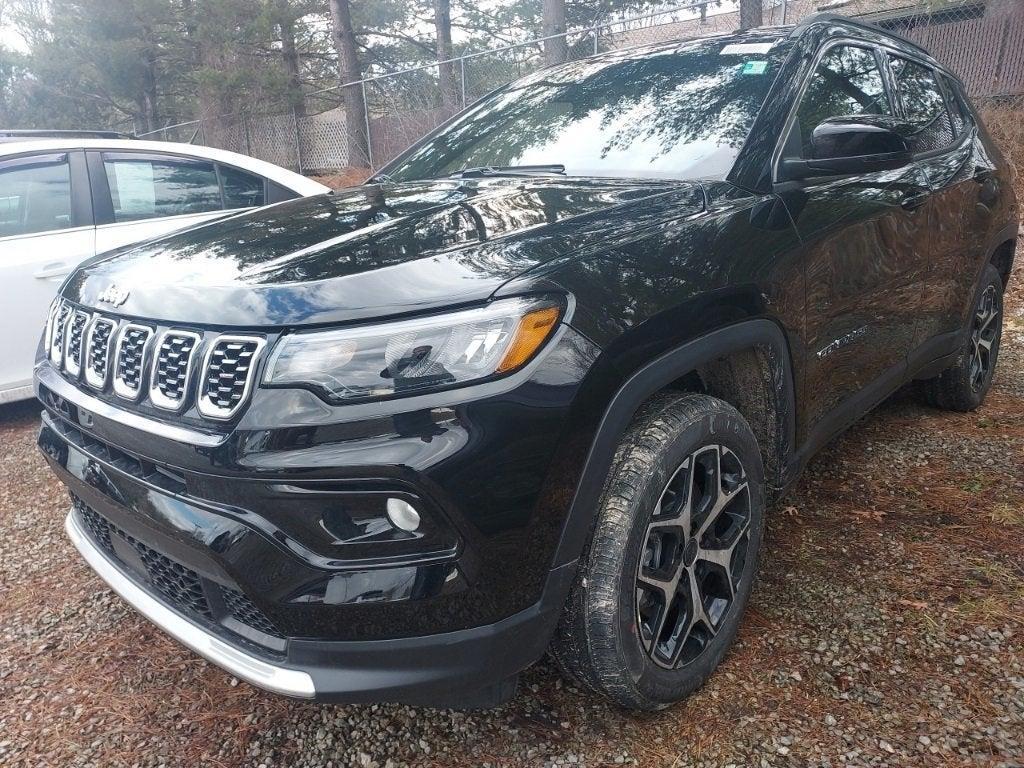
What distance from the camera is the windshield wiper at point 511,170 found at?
96.7 inches

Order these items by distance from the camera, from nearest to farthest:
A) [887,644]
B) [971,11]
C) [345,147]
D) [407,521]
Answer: [407,521] < [887,644] < [971,11] < [345,147]

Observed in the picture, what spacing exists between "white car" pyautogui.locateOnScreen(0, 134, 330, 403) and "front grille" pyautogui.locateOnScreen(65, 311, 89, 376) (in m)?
2.45

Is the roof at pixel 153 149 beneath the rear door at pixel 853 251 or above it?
above

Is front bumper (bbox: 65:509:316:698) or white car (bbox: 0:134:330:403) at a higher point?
white car (bbox: 0:134:330:403)

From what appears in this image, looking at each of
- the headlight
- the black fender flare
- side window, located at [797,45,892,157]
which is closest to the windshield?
side window, located at [797,45,892,157]

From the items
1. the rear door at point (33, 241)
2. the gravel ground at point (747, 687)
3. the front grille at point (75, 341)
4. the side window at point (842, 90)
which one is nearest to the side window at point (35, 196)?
the rear door at point (33, 241)

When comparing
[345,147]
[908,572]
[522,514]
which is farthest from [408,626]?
[345,147]

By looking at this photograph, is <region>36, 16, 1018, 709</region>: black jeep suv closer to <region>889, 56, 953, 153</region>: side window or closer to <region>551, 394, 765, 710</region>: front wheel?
<region>551, 394, 765, 710</region>: front wheel

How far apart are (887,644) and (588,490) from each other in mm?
1158

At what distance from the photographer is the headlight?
141 cm

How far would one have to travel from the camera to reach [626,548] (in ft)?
5.41

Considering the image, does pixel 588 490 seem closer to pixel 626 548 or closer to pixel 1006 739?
pixel 626 548

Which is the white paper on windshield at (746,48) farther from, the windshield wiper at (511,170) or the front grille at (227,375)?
the front grille at (227,375)

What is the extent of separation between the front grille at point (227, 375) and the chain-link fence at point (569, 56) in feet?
17.4
